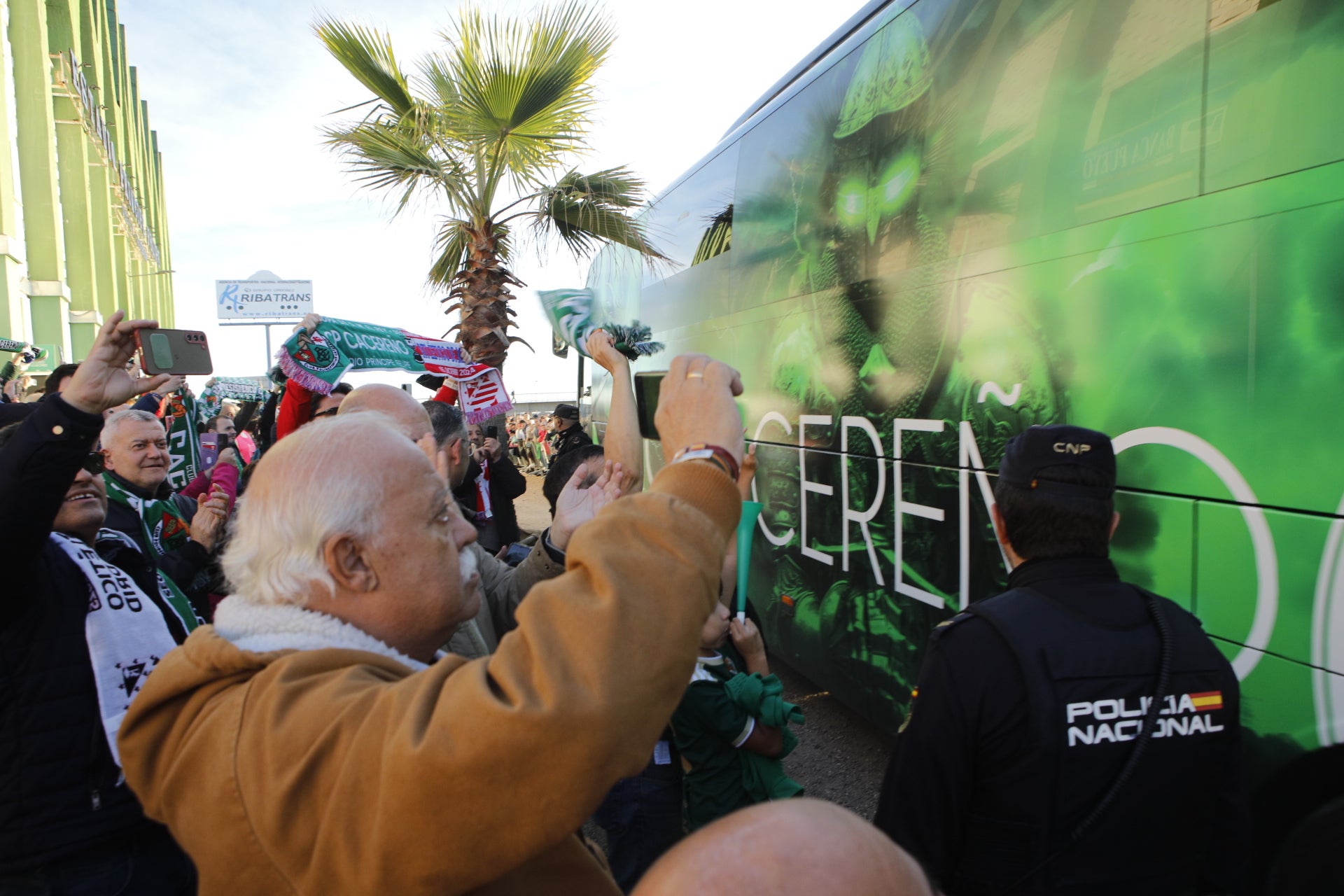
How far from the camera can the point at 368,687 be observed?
0.92m

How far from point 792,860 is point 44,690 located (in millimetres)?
→ 1824

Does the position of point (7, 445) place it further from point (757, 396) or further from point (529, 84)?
point (529, 84)

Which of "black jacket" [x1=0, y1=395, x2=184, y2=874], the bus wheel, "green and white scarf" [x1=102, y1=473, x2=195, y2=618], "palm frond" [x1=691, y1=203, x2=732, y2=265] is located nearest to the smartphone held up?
"black jacket" [x1=0, y1=395, x2=184, y2=874]

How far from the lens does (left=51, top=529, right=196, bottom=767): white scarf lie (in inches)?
68.5

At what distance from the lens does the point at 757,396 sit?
507 centimetres

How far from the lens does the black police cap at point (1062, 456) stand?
1.68m

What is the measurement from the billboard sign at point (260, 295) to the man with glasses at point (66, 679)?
2858 centimetres

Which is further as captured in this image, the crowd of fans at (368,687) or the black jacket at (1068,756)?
the black jacket at (1068,756)

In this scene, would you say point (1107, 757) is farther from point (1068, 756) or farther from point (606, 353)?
point (606, 353)

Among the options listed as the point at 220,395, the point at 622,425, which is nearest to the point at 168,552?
the point at 622,425

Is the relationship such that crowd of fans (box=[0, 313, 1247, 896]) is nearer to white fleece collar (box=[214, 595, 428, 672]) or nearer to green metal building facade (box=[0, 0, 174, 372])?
white fleece collar (box=[214, 595, 428, 672])

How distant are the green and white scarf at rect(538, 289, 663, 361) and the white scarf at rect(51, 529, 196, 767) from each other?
56.0 inches

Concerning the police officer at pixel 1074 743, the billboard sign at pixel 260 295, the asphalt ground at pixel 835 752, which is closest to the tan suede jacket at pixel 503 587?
the police officer at pixel 1074 743

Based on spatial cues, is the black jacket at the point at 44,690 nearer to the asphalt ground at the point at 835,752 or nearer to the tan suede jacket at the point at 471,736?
the tan suede jacket at the point at 471,736
